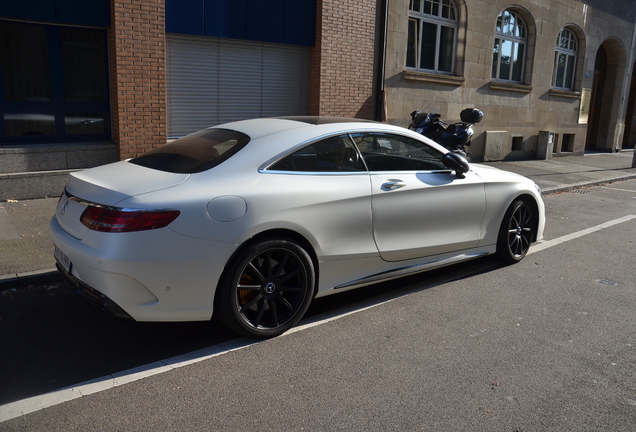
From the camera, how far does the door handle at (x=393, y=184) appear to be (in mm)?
4887

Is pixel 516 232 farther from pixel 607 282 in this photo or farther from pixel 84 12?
pixel 84 12

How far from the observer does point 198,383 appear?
11.8 ft

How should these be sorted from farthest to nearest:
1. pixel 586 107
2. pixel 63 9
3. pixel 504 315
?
pixel 586 107
pixel 63 9
pixel 504 315

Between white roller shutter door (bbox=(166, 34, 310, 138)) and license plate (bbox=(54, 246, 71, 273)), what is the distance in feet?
20.6

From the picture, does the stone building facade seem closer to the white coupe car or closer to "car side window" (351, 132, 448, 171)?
"car side window" (351, 132, 448, 171)

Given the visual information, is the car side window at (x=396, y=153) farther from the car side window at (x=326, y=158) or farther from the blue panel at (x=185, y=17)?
the blue panel at (x=185, y=17)

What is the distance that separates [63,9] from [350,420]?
781 cm

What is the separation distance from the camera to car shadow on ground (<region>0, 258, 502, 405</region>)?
12.1 ft

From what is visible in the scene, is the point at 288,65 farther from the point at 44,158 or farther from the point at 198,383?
the point at 198,383

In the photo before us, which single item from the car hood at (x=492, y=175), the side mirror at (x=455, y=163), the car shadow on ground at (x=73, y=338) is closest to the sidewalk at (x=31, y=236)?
the car shadow on ground at (x=73, y=338)

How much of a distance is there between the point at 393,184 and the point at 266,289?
59.2 inches

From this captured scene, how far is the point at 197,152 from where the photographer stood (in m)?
4.51

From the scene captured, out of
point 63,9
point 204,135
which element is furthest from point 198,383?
point 63,9

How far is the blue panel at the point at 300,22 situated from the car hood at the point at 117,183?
7730 millimetres
